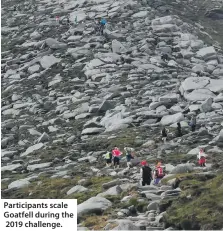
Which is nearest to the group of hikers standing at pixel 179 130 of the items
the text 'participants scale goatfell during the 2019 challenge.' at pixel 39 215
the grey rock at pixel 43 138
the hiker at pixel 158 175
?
the grey rock at pixel 43 138

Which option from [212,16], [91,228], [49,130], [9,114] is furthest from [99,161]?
[212,16]

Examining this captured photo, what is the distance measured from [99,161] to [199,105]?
32.9 ft

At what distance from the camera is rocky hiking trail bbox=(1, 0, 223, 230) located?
20.5 m

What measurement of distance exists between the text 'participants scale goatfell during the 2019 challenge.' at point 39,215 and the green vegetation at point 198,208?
3009mm

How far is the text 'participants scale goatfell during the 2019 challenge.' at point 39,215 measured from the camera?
17297 millimetres

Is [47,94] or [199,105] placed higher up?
[199,105]

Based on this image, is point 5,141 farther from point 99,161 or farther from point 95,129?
point 99,161

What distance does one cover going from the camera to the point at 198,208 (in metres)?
17.7

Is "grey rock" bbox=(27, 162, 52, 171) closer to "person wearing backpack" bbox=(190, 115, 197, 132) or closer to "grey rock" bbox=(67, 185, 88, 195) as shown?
"grey rock" bbox=(67, 185, 88, 195)

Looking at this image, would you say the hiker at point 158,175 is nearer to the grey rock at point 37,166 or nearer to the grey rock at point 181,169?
the grey rock at point 181,169

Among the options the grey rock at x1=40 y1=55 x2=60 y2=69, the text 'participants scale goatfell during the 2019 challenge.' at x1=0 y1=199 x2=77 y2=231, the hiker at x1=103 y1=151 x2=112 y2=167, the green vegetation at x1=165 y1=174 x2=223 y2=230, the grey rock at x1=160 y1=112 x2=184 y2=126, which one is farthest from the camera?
the grey rock at x1=40 y1=55 x2=60 y2=69

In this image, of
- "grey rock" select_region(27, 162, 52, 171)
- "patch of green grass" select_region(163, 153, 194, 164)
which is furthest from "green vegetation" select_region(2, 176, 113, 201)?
"patch of green grass" select_region(163, 153, 194, 164)

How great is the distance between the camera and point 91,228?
61.2 feet

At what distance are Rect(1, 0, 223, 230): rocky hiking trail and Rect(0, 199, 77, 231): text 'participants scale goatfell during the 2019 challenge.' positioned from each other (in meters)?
1.34
